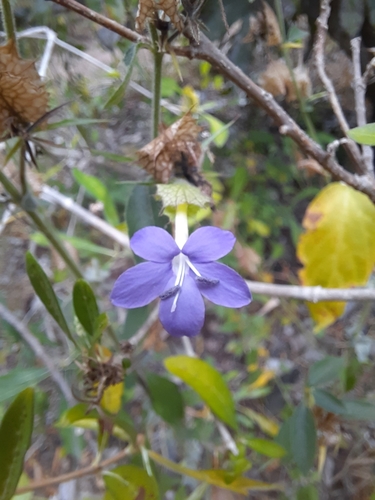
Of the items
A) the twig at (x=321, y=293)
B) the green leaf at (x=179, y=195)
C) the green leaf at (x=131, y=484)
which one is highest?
the green leaf at (x=179, y=195)

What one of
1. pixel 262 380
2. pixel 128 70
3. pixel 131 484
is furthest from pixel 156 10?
pixel 262 380

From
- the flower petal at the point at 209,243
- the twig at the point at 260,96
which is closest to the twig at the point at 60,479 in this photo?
the flower petal at the point at 209,243

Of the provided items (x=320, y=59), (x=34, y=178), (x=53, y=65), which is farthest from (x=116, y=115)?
(x=320, y=59)

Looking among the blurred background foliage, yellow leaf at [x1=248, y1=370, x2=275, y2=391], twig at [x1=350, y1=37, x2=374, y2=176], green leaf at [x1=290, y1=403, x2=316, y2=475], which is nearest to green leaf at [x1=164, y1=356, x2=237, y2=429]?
the blurred background foliage

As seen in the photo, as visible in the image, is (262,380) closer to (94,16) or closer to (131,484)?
(131,484)

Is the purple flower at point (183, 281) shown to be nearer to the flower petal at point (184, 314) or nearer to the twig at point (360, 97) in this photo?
the flower petal at point (184, 314)

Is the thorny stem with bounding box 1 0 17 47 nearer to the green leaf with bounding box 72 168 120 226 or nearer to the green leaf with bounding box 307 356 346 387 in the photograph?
the green leaf with bounding box 72 168 120 226
